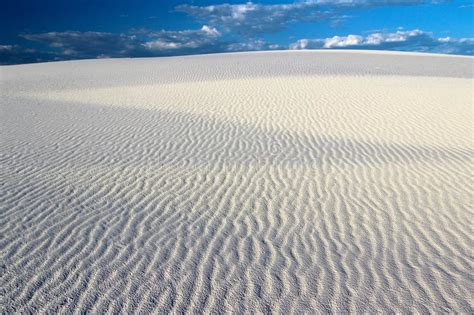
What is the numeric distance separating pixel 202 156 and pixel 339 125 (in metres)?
5.09

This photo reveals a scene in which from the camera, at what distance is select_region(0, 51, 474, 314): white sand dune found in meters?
3.84

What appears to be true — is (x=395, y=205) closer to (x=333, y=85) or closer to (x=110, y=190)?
(x=110, y=190)

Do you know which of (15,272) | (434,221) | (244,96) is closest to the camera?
(15,272)

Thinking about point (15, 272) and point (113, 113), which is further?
point (113, 113)

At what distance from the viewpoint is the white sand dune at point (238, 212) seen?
12.6 feet

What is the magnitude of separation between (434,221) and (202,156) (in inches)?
192

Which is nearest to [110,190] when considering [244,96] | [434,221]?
[434,221]

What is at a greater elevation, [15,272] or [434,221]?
[15,272]

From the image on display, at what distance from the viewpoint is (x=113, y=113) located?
13836mm

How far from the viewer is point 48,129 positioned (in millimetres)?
11336

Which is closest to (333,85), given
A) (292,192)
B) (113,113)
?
(113,113)

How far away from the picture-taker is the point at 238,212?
223 inches

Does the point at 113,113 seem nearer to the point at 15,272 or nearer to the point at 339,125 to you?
the point at 339,125

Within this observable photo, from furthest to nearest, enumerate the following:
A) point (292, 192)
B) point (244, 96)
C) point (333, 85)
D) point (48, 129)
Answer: point (333, 85) < point (244, 96) < point (48, 129) < point (292, 192)
